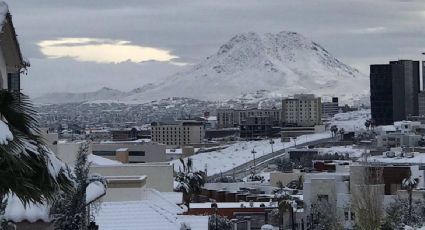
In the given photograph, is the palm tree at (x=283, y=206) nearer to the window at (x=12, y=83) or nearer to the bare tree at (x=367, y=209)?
the bare tree at (x=367, y=209)

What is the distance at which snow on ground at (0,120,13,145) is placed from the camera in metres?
6.34

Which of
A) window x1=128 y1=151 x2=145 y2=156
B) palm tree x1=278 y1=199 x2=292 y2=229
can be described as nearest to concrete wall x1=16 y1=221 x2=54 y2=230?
palm tree x1=278 y1=199 x2=292 y2=229

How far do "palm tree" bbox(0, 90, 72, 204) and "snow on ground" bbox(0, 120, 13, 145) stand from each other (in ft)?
0.04

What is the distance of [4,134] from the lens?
251 inches

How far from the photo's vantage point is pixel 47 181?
688cm

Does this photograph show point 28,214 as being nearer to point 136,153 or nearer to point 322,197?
point 322,197

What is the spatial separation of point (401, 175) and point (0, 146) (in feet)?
236

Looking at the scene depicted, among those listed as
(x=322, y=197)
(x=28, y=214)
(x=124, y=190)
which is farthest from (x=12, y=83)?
(x=322, y=197)

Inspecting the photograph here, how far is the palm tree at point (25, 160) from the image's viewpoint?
21.3 feet

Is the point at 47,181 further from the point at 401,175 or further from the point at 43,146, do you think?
the point at 401,175

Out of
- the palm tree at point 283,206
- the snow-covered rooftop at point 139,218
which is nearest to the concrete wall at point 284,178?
the palm tree at point 283,206

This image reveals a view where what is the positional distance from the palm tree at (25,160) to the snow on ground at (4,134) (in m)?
0.01

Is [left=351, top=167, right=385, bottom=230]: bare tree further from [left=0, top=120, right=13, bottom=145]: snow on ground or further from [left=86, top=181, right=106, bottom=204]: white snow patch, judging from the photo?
[left=0, top=120, right=13, bottom=145]: snow on ground

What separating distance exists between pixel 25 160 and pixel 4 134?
13.0 inches
